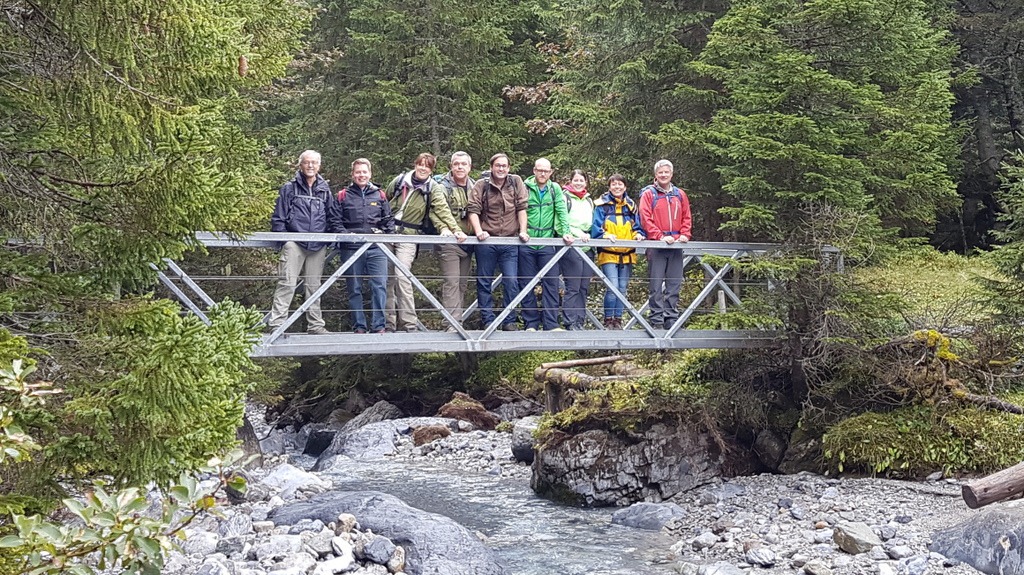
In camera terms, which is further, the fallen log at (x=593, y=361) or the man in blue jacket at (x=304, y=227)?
the fallen log at (x=593, y=361)

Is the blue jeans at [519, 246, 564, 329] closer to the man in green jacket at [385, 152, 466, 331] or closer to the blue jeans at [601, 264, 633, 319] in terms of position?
the blue jeans at [601, 264, 633, 319]

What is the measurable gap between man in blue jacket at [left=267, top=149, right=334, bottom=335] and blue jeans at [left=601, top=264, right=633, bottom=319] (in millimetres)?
2996

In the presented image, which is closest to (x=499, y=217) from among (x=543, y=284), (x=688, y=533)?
(x=543, y=284)

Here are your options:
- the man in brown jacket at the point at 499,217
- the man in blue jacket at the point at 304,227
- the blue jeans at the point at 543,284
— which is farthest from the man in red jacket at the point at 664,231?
the man in blue jacket at the point at 304,227

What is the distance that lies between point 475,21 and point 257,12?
37.6 ft

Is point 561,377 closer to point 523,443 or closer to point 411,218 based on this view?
point 523,443

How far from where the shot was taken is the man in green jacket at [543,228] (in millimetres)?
10117

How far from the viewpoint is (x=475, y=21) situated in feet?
63.1

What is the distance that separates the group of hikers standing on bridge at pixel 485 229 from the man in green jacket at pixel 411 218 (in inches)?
0.5

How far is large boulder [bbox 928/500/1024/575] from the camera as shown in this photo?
7.36 meters

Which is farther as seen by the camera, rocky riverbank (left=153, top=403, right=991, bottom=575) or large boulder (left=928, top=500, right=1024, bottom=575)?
rocky riverbank (left=153, top=403, right=991, bottom=575)

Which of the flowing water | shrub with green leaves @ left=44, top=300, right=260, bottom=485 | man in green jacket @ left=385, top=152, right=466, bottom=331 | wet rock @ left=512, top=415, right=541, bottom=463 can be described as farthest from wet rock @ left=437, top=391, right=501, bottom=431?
shrub with green leaves @ left=44, top=300, right=260, bottom=485

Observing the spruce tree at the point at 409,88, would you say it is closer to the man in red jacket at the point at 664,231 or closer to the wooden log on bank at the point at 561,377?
the wooden log on bank at the point at 561,377

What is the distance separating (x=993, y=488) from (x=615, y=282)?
4097 mm
